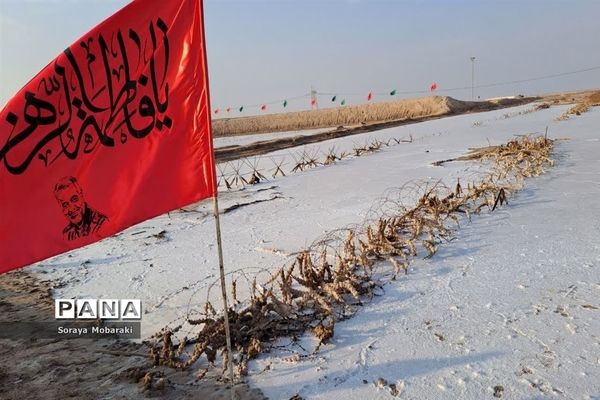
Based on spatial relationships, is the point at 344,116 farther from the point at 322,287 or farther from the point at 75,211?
the point at 75,211

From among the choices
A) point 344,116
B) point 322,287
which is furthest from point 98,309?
point 344,116

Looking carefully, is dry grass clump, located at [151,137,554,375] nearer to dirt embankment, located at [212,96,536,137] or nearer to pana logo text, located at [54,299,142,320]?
pana logo text, located at [54,299,142,320]

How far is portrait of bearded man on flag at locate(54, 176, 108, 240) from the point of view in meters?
2.45

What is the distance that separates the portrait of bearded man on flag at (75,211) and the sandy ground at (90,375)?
997mm

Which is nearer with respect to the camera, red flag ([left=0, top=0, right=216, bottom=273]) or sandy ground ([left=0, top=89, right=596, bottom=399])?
red flag ([left=0, top=0, right=216, bottom=273])

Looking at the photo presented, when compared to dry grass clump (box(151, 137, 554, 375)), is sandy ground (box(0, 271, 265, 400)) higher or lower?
lower

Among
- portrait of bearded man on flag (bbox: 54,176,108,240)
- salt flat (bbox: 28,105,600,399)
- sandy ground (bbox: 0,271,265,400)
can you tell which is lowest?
sandy ground (bbox: 0,271,265,400)

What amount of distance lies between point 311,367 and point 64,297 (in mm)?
2877

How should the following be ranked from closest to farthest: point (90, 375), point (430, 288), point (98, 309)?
point (90, 375) < point (430, 288) < point (98, 309)

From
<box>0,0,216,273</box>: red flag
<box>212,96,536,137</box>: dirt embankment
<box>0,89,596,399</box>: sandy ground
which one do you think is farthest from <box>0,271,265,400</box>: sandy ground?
<box>212,96,536,137</box>: dirt embankment

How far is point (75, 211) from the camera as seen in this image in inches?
96.5

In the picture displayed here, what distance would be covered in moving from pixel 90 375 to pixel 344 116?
35.8 metres

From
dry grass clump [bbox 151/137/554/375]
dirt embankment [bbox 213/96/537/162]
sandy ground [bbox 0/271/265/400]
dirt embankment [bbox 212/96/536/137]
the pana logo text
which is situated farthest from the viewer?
dirt embankment [bbox 212/96/536/137]

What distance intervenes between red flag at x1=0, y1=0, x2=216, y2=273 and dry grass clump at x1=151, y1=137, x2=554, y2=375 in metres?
1.01
